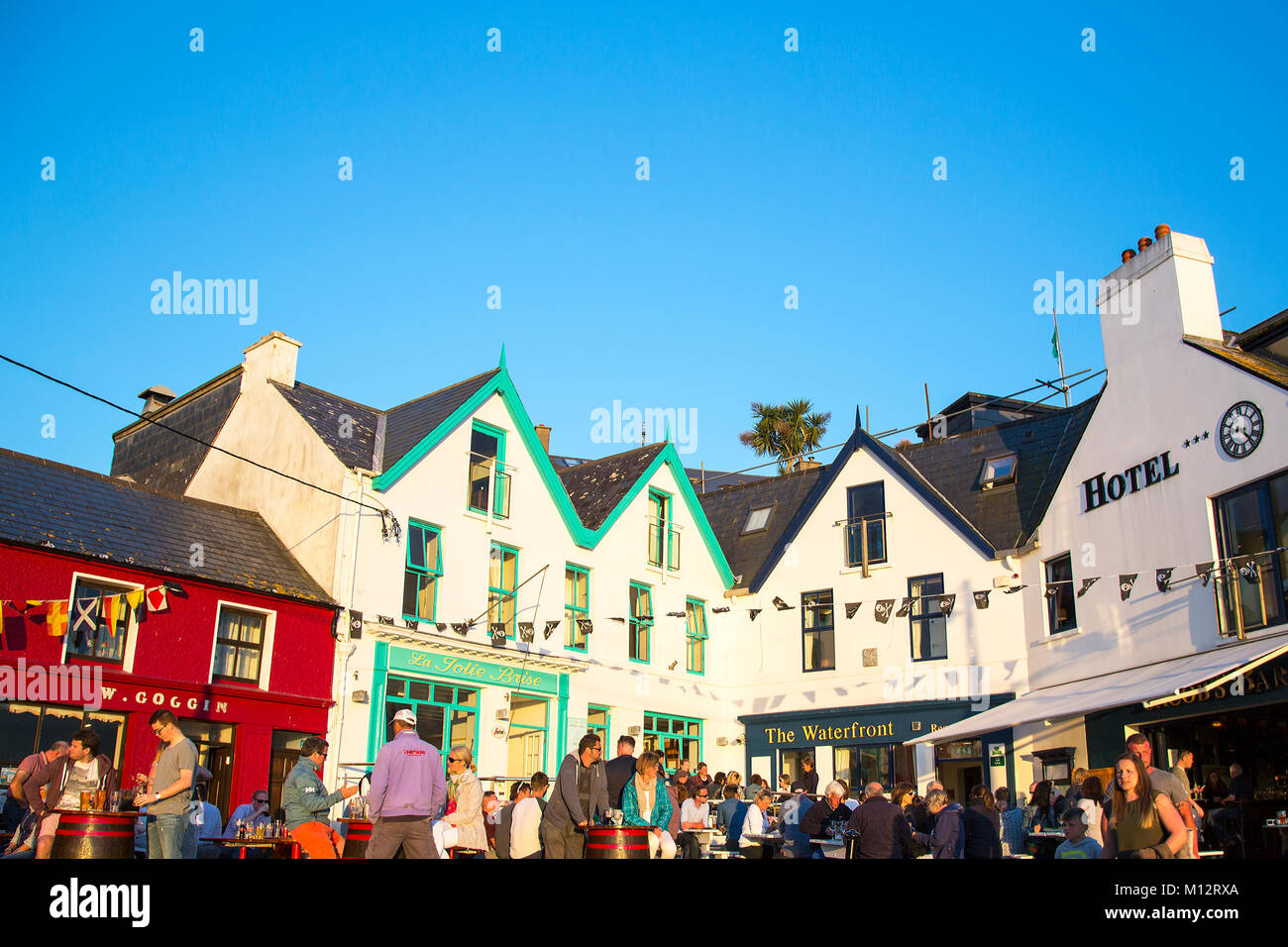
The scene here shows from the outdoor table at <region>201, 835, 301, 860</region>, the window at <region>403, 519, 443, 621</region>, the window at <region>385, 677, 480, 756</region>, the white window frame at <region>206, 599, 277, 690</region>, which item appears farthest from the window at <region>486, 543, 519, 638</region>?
the outdoor table at <region>201, 835, 301, 860</region>

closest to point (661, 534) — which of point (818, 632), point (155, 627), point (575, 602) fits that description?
point (575, 602)

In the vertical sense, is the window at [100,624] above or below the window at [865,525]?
below

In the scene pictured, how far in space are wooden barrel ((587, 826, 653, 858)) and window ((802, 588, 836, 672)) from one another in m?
18.1

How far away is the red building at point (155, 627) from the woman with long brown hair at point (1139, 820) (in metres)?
15.1

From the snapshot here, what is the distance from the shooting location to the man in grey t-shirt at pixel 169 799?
9.28 metres

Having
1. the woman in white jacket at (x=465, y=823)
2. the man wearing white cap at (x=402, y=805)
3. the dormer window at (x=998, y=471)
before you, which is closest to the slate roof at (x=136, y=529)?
the woman in white jacket at (x=465, y=823)

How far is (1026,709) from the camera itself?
20.2 meters

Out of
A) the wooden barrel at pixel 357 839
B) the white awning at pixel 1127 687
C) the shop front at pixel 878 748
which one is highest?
the white awning at pixel 1127 687

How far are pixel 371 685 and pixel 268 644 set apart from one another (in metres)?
2.08

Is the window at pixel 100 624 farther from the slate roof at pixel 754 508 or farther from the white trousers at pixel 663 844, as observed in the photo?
the slate roof at pixel 754 508

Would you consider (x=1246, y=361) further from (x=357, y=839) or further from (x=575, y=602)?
(x=357, y=839)
